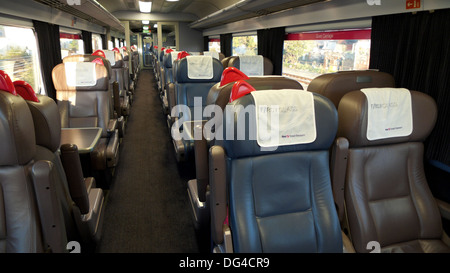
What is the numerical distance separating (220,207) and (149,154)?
3.70 meters

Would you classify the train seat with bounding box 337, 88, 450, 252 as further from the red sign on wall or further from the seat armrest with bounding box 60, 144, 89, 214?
the seat armrest with bounding box 60, 144, 89, 214

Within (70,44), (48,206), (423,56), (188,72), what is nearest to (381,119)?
(423,56)

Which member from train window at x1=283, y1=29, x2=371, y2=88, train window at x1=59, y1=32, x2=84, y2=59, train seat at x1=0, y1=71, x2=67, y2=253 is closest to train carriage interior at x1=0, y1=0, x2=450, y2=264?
train seat at x1=0, y1=71, x2=67, y2=253

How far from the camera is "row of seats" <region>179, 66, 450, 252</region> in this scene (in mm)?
1574

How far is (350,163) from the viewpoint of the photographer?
1.88 meters

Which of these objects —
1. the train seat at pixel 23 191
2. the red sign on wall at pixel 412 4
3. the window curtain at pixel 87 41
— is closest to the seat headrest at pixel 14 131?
the train seat at pixel 23 191

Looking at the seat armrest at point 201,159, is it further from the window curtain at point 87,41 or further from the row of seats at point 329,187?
the window curtain at point 87,41

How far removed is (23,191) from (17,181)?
0.06m

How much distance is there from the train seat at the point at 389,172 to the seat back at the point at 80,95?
3081 millimetres

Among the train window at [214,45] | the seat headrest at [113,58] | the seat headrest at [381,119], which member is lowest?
the seat headrest at [381,119]

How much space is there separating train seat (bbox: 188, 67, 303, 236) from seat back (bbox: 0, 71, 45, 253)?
105cm

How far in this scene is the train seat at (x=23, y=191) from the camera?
136cm
